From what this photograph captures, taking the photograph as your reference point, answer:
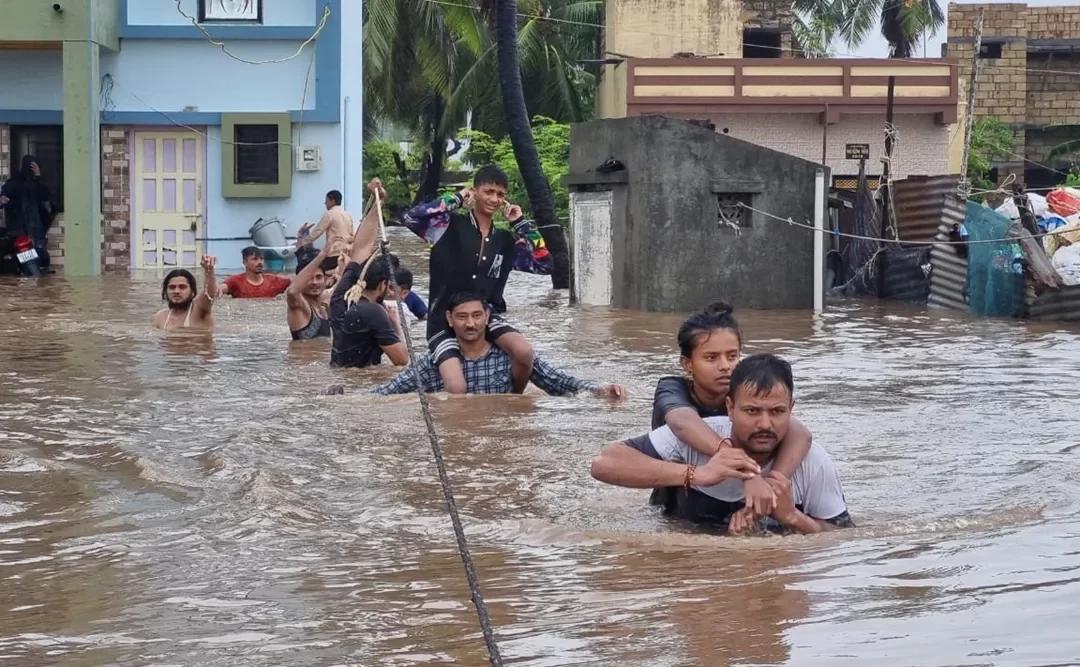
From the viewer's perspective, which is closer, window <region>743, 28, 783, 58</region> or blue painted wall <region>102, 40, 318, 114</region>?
blue painted wall <region>102, 40, 318, 114</region>

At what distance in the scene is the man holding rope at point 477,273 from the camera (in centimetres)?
1012

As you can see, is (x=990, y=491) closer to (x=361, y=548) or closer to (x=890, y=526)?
(x=890, y=526)

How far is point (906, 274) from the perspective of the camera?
72.6ft

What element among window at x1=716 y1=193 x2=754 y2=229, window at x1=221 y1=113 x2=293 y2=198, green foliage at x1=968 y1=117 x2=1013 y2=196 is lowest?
→ window at x1=716 y1=193 x2=754 y2=229

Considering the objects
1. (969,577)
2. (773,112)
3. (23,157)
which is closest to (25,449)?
(969,577)

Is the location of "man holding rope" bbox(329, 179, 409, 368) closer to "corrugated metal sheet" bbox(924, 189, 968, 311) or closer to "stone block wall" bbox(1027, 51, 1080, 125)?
"corrugated metal sheet" bbox(924, 189, 968, 311)

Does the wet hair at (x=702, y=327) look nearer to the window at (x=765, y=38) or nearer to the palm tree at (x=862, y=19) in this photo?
the window at (x=765, y=38)

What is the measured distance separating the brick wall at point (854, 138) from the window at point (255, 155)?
352 inches

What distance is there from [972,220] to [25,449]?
13.8 m

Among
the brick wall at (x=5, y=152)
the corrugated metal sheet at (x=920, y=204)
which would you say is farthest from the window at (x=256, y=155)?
the corrugated metal sheet at (x=920, y=204)

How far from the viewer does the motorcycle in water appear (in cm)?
2559

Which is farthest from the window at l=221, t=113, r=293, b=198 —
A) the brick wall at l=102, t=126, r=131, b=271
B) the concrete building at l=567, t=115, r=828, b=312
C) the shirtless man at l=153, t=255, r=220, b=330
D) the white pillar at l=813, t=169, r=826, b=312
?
the shirtless man at l=153, t=255, r=220, b=330

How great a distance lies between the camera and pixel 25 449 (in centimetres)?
852

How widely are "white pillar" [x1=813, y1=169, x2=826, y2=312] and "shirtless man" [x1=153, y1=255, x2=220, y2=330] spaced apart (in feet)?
27.2
